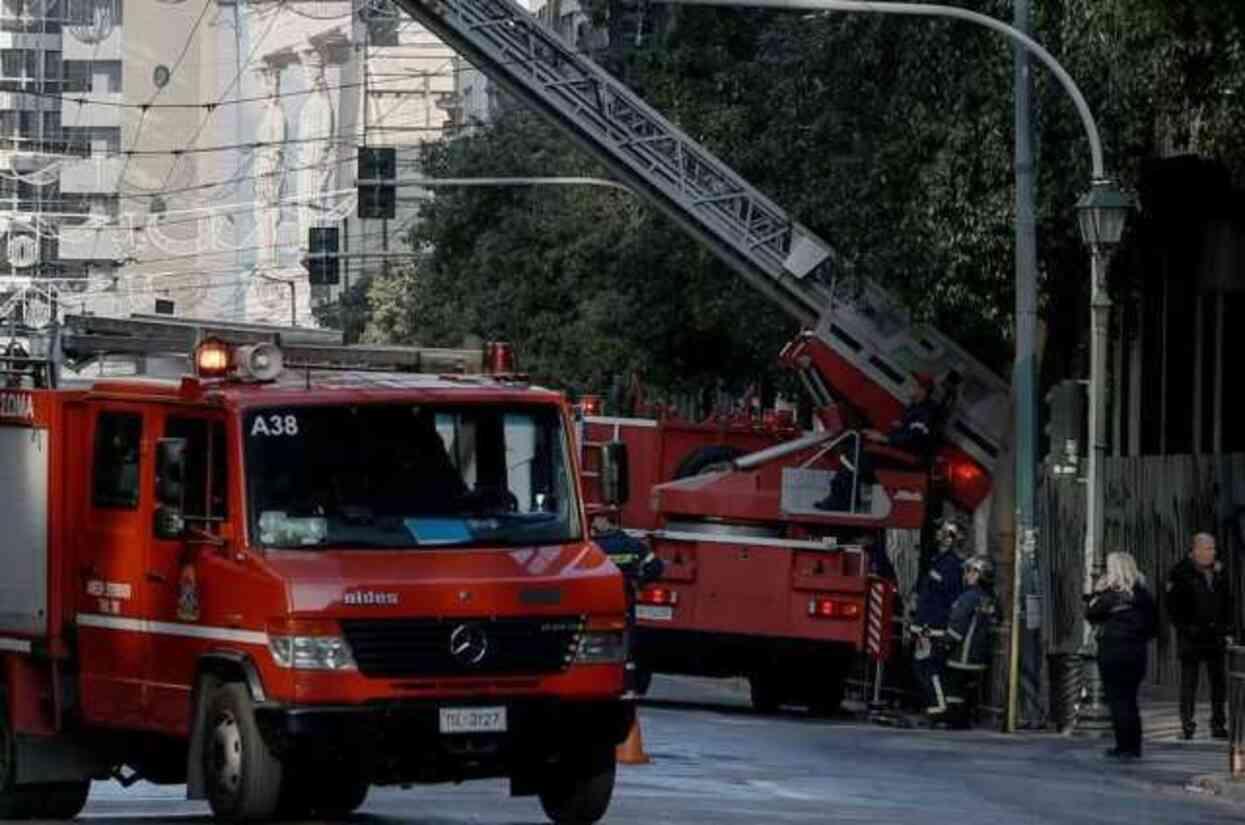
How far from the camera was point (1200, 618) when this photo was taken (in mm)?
31750

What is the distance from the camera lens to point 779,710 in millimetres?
36312

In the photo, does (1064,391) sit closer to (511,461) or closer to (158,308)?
(158,308)

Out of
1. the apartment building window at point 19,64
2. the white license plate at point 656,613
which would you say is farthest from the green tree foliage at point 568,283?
the apartment building window at point 19,64

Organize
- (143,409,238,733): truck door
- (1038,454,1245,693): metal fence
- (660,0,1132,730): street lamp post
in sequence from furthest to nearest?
(1038,454,1245,693): metal fence, (660,0,1132,730): street lamp post, (143,409,238,733): truck door

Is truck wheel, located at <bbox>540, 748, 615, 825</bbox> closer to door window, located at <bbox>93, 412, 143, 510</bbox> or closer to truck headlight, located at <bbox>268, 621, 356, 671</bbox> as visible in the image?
truck headlight, located at <bbox>268, 621, 356, 671</bbox>

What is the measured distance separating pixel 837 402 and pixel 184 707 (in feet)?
63.6

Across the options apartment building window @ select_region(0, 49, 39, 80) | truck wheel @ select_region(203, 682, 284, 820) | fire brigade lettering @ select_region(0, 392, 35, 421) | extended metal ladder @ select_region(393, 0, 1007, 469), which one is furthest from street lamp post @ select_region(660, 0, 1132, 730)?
apartment building window @ select_region(0, 49, 39, 80)

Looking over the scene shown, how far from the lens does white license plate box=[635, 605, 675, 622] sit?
34.4 m

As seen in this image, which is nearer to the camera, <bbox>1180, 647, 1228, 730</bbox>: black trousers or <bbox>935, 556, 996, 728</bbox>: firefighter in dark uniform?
<bbox>1180, 647, 1228, 730</bbox>: black trousers

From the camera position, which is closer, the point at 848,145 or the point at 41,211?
the point at 848,145

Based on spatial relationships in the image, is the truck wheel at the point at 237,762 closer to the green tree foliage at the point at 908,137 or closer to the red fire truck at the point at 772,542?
the green tree foliage at the point at 908,137

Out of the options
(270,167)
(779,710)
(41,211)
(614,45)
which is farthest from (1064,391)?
(270,167)

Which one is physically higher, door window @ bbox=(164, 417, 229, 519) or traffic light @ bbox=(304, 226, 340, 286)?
traffic light @ bbox=(304, 226, 340, 286)

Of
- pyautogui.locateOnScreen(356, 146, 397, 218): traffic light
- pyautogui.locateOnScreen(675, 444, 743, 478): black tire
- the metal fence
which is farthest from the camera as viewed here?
pyautogui.locateOnScreen(356, 146, 397, 218): traffic light
